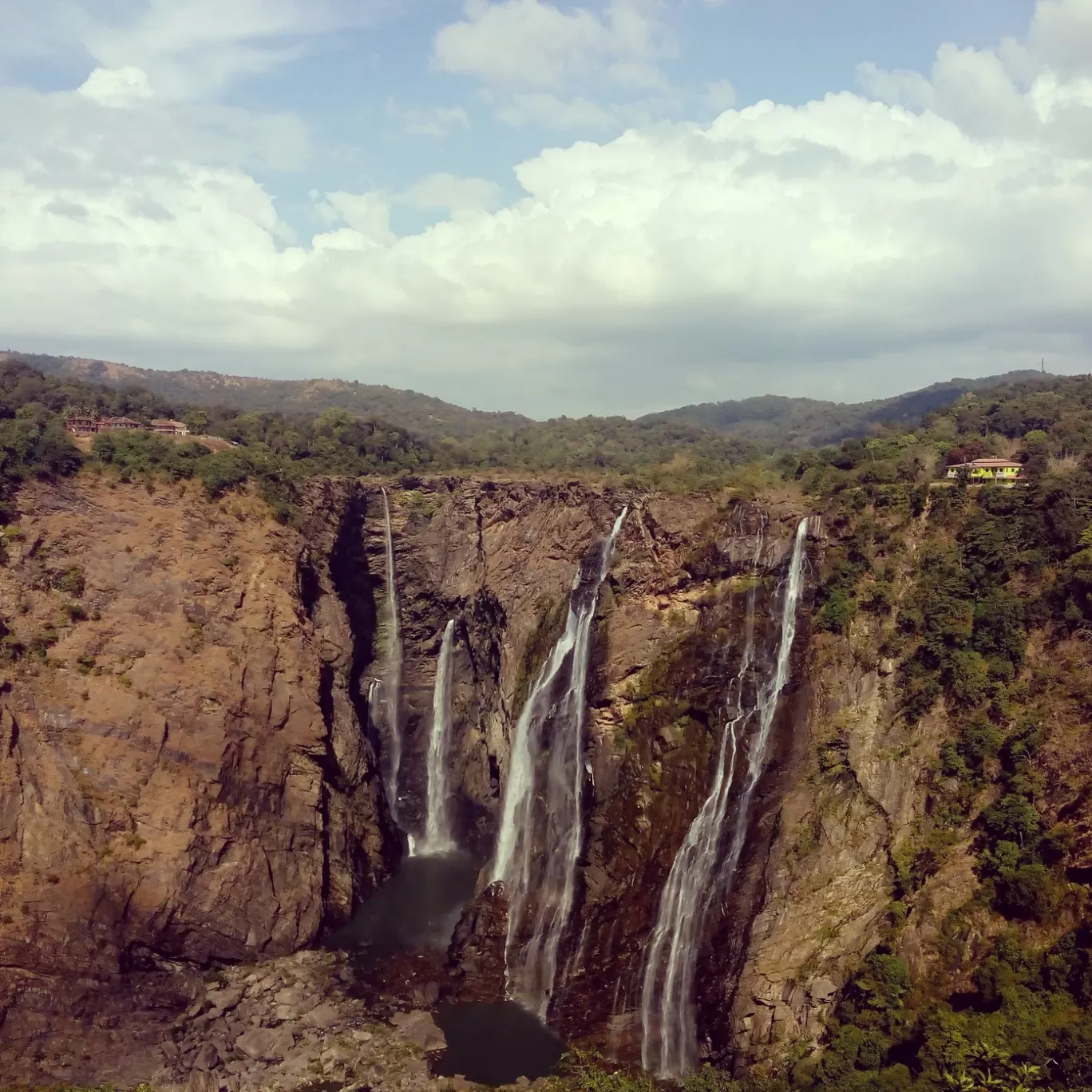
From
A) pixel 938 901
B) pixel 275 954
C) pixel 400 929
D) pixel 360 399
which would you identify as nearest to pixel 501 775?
pixel 400 929

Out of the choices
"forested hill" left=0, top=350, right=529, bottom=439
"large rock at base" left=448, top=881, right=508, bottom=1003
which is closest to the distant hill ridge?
"forested hill" left=0, top=350, right=529, bottom=439

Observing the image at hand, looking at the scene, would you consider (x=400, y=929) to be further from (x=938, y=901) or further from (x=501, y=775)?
(x=938, y=901)

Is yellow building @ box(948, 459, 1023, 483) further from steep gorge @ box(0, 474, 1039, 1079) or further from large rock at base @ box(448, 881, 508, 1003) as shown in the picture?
large rock at base @ box(448, 881, 508, 1003)

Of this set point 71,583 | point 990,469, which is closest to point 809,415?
point 990,469

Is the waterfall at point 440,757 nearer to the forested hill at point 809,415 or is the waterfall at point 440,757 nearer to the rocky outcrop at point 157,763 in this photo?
the rocky outcrop at point 157,763

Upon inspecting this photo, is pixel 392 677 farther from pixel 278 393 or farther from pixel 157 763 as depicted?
pixel 278 393

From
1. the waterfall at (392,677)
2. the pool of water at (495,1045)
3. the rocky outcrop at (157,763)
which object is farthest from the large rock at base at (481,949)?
the waterfall at (392,677)
